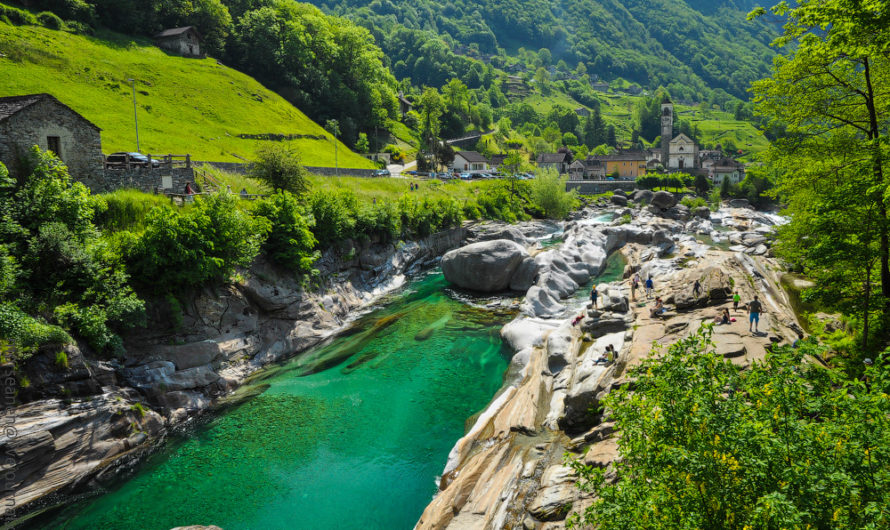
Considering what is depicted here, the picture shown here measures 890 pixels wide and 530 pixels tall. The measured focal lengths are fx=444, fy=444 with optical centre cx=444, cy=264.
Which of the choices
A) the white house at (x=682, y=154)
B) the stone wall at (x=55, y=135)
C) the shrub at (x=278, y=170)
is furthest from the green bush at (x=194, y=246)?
the white house at (x=682, y=154)

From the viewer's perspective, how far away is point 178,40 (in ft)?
282

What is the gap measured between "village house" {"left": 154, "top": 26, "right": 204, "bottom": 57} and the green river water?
84.8 meters

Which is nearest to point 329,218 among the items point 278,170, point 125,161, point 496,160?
point 278,170

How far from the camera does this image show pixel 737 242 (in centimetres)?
6038

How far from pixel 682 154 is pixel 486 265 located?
133925mm

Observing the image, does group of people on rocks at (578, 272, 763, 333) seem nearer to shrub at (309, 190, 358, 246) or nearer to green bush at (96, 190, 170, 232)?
shrub at (309, 190, 358, 246)

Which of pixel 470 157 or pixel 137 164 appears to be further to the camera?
pixel 470 157

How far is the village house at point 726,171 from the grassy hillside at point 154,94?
365ft

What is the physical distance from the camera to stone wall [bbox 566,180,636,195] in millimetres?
121938

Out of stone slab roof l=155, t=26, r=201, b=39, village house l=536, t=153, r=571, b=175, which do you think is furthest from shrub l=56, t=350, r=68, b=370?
village house l=536, t=153, r=571, b=175

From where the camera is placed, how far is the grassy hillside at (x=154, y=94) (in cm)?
5584

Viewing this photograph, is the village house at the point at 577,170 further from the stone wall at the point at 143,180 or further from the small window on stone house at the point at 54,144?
the small window on stone house at the point at 54,144

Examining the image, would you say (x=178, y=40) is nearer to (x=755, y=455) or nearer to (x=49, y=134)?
(x=49, y=134)

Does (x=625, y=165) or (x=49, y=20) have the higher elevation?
(x=49, y=20)
